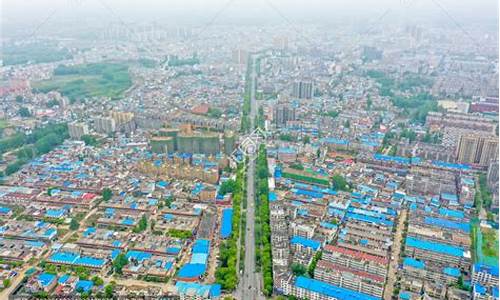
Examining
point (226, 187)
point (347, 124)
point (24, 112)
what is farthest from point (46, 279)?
point (24, 112)

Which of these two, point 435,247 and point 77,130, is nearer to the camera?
point 435,247

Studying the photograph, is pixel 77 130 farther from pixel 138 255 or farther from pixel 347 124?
pixel 347 124

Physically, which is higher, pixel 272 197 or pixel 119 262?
pixel 272 197

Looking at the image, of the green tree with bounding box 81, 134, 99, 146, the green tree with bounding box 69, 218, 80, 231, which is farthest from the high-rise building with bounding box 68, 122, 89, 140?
the green tree with bounding box 69, 218, 80, 231

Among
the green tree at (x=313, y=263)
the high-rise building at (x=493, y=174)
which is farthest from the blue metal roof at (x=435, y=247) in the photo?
the high-rise building at (x=493, y=174)

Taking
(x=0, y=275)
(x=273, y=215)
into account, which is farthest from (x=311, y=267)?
(x=0, y=275)

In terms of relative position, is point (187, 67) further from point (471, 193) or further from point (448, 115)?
point (471, 193)

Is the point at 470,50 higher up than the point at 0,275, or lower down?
higher up
